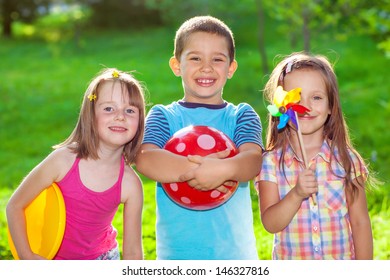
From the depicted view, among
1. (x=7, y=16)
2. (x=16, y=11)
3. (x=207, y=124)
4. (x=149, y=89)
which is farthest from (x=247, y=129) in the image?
(x=16, y=11)

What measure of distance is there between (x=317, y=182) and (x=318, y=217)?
19 cm

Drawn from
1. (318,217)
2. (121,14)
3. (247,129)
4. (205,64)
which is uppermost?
(121,14)

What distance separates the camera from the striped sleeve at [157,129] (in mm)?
3781

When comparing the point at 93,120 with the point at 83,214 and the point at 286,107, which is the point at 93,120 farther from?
the point at 286,107

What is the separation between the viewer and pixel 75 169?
3.83 meters

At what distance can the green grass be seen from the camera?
6.52 metres

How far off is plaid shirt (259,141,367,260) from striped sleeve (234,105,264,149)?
131mm

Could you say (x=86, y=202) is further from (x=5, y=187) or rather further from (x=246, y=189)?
(x=5, y=187)

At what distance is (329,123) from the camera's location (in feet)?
12.5

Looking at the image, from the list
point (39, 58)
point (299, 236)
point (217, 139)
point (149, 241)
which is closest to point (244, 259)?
point (299, 236)

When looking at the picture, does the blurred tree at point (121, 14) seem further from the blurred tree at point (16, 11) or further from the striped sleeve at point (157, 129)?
the striped sleeve at point (157, 129)

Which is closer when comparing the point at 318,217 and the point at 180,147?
the point at 180,147

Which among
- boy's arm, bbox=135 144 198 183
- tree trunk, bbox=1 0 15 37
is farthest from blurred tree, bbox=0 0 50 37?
boy's arm, bbox=135 144 198 183

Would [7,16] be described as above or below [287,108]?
above
